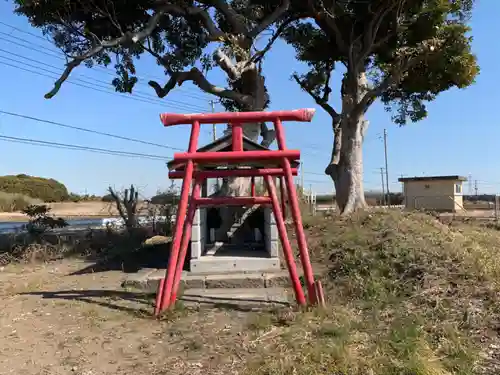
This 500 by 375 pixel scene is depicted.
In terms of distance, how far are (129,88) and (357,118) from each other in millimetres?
6551

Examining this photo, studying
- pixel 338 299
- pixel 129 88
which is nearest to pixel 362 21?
pixel 129 88

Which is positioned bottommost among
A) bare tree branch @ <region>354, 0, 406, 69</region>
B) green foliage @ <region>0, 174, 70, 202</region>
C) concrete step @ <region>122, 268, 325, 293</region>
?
concrete step @ <region>122, 268, 325, 293</region>

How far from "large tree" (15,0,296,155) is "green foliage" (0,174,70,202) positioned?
41.8m

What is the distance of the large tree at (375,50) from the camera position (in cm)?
1281

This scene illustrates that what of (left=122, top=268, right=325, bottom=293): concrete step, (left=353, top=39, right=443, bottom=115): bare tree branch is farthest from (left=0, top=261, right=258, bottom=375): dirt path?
(left=353, top=39, right=443, bottom=115): bare tree branch

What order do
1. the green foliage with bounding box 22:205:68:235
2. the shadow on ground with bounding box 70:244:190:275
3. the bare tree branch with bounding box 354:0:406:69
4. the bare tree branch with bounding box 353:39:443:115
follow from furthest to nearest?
1. the green foliage with bounding box 22:205:68:235
2. the bare tree branch with bounding box 353:39:443:115
3. the bare tree branch with bounding box 354:0:406:69
4. the shadow on ground with bounding box 70:244:190:275

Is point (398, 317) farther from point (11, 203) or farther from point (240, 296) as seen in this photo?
point (11, 203)

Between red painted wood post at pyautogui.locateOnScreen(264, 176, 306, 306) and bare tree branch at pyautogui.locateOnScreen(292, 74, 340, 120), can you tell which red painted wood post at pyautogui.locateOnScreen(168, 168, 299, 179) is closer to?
Answer: red painted wood post at pyautogui.locateOnScreen(264, 176, 306, 306)

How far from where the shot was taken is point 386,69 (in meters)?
15.1

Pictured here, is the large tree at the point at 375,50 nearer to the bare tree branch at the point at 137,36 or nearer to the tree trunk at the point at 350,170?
the tree trunk at the point at 350,170

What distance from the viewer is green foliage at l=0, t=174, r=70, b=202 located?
51.9m

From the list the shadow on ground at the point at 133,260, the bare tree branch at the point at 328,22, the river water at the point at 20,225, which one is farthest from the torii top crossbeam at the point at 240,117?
the river water at the point at 20,225

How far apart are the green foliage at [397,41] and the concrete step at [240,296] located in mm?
7812

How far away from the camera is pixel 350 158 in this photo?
43.8 feet
